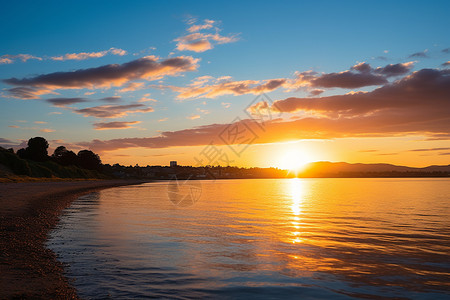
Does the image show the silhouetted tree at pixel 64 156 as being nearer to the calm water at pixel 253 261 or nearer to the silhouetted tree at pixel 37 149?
the silhouetted tree at pixel 37 149

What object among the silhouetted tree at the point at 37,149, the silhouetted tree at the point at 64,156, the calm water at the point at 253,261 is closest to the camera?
the calm water at the point at 253,261

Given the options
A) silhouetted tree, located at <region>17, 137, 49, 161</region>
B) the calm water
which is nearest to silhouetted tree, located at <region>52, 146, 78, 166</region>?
silhouetted tree, located at <region>17, 137, 49, 161</region>

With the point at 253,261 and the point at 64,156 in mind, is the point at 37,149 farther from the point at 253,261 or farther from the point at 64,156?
the point at 253,261

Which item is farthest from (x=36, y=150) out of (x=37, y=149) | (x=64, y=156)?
(x=64, y=156)

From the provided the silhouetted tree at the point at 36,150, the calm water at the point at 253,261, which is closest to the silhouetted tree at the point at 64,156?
the silhouetted tree at the point at 36,150

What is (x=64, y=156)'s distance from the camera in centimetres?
19338

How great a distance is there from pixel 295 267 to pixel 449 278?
520 cm

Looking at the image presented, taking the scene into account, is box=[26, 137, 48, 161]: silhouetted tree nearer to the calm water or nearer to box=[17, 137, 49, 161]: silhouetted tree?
box=[17, 137, 49, 161]: silhouetted tree

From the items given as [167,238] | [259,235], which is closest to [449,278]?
[259,235]

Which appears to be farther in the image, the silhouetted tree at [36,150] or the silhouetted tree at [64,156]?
the silhouetted tree at [64,156]

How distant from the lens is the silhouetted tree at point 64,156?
19088 centimetres

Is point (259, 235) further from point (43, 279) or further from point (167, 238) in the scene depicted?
point (43, 279)

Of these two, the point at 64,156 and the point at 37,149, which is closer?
the point at 37,149

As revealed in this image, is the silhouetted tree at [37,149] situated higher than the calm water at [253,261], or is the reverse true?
the silhouetted tree at [37,149]
